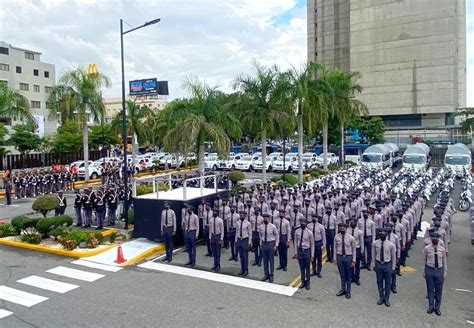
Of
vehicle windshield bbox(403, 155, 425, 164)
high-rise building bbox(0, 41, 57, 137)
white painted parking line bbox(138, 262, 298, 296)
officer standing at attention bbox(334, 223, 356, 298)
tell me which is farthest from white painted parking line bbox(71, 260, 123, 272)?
high-rise building bbox(0, 41, 57, 137)

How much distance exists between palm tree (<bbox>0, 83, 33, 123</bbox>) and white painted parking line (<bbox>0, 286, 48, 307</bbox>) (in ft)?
87.8

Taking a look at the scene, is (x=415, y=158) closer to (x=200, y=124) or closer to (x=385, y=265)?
(x=200, y=124)

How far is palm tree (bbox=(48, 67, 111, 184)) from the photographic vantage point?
29750 mm

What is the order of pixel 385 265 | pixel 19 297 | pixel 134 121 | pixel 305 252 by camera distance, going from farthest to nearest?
pixel 134 121 → pixel 305 252 → pixel 19 297 → pixel 385 265

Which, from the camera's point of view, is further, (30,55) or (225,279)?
(30,55)

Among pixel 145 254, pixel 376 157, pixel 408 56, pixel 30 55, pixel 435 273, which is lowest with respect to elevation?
pixel 145 254

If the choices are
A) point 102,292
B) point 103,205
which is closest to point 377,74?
point 103,205

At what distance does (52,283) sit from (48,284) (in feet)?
0.33

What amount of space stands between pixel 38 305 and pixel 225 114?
15616mm

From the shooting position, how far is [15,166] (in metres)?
42.4

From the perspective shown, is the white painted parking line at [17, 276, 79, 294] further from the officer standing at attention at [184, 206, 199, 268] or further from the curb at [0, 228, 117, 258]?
the officer standing at attention at [184, 206, 199, 268]

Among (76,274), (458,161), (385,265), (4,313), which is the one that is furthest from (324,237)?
(458,161)

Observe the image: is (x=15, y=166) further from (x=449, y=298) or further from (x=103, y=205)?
(x=449, y=298)

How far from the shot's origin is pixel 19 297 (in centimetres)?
1027
